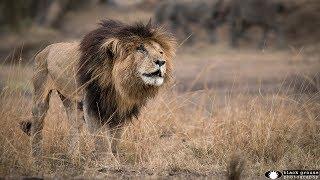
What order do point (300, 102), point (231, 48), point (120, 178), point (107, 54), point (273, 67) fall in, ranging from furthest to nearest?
1. point (231, 48)
2. point (273, 67)
3. point (300, 102)
4. point (107, 54)
5. point (120, 178)

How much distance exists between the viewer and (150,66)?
702 cm

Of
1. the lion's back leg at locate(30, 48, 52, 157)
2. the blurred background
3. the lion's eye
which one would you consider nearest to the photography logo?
the lion's eye

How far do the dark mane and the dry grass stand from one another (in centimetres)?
33

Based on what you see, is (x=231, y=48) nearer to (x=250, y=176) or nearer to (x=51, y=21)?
(x=51, y=21)

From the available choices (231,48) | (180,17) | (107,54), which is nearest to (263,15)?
(231,48)

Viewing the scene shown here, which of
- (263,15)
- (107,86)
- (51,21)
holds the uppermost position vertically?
(107,86)

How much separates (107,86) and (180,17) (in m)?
14.5

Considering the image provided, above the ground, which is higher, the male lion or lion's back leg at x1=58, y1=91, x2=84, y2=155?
the male lion

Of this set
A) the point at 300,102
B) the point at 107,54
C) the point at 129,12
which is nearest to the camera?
the point at 107,54

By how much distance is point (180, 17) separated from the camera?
2170 cm

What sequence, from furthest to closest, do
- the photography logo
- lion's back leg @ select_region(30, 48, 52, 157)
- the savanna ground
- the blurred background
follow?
1. the blurred background
2. lion's back leg @ select_region(30, 48, 52, 157)
3. the savanna ground
4. the photography logo

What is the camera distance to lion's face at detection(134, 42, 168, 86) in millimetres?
7004

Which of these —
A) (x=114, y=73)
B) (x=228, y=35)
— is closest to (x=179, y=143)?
(x=114, y=73)

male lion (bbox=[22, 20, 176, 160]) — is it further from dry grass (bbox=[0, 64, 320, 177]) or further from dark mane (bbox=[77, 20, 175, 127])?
dry grass (bbox=[0, 64, 320, 177])
